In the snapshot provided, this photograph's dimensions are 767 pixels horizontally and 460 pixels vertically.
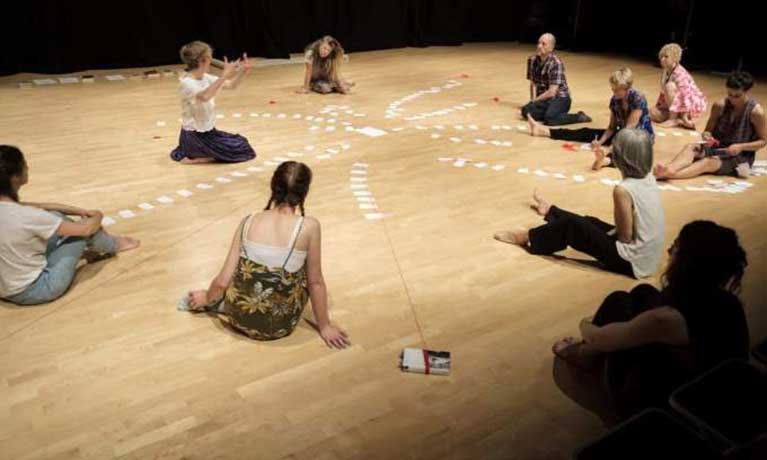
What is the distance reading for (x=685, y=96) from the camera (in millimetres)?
6828

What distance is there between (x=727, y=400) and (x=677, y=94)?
17.8 ft

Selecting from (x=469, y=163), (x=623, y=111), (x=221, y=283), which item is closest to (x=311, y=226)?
(x=221, y=283)

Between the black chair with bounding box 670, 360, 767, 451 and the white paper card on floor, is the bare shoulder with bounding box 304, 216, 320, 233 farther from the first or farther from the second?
the white paper card on floor

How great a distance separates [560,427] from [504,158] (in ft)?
11.8

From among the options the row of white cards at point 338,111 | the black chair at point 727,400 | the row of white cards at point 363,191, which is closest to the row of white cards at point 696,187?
the row of white cards at point 363,191

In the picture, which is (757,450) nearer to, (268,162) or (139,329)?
(139,329)

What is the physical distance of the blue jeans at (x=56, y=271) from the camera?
329 cm

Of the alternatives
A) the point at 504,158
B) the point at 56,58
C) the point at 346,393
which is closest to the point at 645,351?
the point at 346,393

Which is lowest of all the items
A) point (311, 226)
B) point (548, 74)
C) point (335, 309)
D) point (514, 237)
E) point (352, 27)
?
point (335, 309)

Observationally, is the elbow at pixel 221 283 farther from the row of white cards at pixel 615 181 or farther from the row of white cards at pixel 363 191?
the row of white cards at pixel 615 181

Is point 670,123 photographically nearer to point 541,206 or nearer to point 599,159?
point 599,159

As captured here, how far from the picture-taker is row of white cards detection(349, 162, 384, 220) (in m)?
4.58

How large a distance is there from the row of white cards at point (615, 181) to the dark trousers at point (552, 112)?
1723 mm

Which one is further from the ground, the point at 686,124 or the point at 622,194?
the point at 622,194
